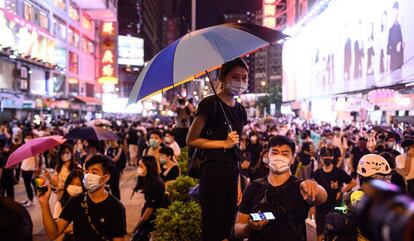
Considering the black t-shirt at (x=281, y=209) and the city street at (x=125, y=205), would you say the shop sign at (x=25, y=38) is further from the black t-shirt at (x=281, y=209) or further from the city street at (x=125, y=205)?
the black t-shirt at (x=281, y=209)

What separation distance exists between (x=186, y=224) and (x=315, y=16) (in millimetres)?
39548

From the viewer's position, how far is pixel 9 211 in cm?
227

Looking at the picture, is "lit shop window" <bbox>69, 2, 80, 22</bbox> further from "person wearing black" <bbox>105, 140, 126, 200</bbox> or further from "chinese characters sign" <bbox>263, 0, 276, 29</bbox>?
"person wearing black" <bbox>105, 140, 126, 200</bbox>

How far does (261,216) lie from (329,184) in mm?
4143

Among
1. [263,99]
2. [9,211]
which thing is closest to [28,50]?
[9,211]

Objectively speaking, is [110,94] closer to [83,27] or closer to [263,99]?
[83,27]

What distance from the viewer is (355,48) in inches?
1155

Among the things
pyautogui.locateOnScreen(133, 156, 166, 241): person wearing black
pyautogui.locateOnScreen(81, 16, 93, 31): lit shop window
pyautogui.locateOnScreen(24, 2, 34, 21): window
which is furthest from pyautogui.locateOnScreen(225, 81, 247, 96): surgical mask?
pyautogui.locateOnScreen(81, 16, 93, 31): lit shop window

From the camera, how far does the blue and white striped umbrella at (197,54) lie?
3707mm

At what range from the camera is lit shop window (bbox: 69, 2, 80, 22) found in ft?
155

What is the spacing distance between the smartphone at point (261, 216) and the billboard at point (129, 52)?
2706 inches

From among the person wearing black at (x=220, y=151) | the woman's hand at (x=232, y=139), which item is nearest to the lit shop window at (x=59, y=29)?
the person wearing black at (x=220, y=151)

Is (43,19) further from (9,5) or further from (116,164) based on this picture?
(116,164)

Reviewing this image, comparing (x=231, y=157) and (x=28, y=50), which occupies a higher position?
(x=28, y=50)
